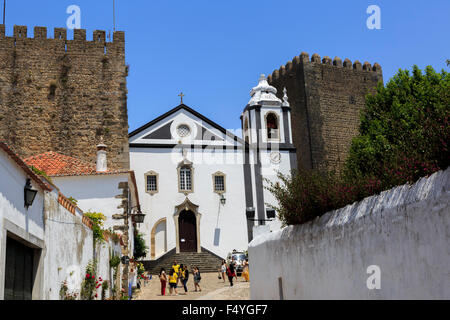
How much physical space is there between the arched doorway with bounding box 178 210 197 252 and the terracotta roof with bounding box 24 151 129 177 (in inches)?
345

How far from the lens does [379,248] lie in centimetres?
604

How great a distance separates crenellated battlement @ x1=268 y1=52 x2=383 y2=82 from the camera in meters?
33.0

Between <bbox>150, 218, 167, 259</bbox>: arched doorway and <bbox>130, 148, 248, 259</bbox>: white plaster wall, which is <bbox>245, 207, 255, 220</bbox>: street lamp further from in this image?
<bbox>150, 218, 167, 259</bbox>: arched doorway

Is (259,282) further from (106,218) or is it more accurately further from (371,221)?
(106,218)

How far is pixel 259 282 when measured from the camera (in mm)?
10977

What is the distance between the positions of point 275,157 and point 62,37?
12.6m

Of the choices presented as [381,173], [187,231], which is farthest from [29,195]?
[187,231]

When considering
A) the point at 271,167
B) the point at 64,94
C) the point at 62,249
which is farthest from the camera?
the point at 271,167

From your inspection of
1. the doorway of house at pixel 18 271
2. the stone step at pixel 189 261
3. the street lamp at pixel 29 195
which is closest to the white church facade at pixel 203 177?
the stone step at pixel 189 261

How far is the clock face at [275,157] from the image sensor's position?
28.0m

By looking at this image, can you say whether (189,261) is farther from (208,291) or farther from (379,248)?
(379,248)

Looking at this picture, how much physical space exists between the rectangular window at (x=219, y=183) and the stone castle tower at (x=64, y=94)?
7.26 metres

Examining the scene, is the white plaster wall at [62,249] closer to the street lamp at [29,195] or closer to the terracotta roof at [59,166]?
the street lamp at [29,195]

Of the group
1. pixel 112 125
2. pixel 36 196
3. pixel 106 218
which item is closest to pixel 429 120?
pixel 36 196
